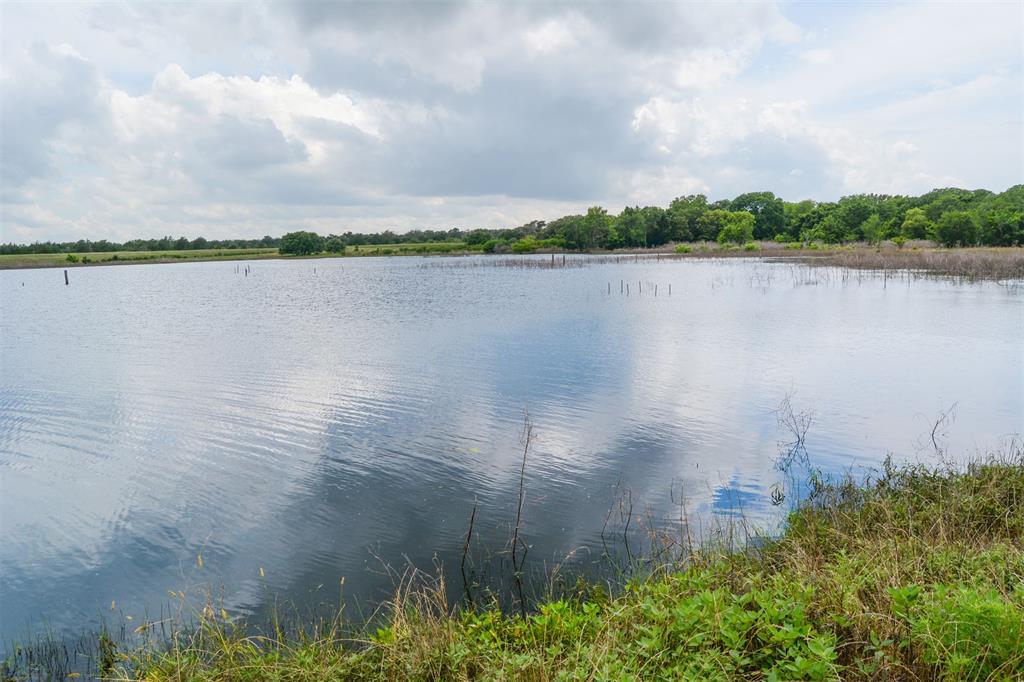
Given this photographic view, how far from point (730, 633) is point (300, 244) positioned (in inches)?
7078

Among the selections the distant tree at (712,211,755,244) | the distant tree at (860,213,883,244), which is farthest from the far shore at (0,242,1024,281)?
the distant tree at (712,211,755,244)

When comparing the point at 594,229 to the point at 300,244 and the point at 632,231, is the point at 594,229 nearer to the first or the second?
the point at 632,231

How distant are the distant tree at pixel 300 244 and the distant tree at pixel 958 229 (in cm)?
14812

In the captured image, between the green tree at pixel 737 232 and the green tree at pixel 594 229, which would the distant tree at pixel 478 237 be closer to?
the green tree at pixel 594 229

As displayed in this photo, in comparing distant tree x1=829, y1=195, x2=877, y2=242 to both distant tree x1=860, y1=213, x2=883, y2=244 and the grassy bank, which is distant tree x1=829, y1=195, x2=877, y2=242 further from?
the grassy bank

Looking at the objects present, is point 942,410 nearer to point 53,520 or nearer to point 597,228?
point 53,520

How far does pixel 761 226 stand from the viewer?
5935 inches

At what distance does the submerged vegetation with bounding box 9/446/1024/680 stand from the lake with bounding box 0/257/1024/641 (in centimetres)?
177

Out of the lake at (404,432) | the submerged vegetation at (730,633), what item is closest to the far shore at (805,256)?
the lake at (404,432)

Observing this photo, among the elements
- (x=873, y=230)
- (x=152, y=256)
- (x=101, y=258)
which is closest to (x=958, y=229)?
(x=873, y=230)

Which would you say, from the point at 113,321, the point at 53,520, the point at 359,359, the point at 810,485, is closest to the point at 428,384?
→ the point at 359,359

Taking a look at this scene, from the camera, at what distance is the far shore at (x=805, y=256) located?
4966cm

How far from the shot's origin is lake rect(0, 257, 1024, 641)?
8453 mm

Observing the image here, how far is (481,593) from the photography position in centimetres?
736
